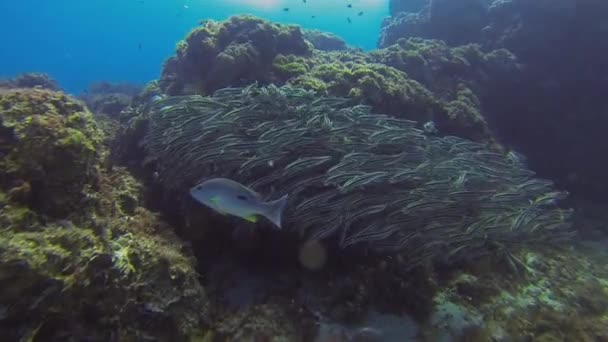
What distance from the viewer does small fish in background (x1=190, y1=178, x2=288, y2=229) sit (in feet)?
12.1

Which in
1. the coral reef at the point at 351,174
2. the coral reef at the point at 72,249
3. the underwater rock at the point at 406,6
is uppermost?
the underwater rock at the point at 406,6

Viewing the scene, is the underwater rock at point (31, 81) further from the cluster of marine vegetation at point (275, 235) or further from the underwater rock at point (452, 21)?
the underwater rock at point (452, 21)

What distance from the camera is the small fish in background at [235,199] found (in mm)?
3697

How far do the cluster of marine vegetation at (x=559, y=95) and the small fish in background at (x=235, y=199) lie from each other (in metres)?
10.7

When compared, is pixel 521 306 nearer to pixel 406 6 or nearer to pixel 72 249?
pixel 72 249

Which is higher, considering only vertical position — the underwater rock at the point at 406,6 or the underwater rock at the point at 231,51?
the underwater rock at the point at 406,6

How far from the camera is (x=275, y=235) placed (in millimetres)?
5637

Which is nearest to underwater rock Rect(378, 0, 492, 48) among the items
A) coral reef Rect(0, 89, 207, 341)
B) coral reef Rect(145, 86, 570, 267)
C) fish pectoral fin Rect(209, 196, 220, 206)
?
coral reef Rect(145, 86, 570, 267)

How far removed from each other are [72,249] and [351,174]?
3.13 m

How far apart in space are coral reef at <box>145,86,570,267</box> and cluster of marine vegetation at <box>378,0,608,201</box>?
716cm

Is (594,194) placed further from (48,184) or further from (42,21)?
(42,21)

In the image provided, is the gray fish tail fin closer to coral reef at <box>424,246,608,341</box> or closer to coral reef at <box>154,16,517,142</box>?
coral reef at <box>424,246,608,341</box>

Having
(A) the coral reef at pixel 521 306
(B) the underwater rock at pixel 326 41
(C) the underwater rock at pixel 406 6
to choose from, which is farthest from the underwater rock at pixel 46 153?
(C) the underwater rock at pixel 406 6

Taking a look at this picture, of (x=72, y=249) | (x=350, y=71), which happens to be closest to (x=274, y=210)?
(x=72, y=249)
